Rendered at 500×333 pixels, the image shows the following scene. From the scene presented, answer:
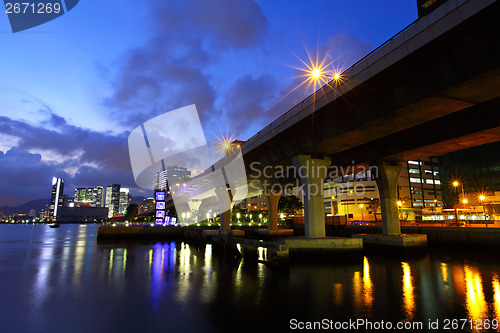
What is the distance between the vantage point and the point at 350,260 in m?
30.1

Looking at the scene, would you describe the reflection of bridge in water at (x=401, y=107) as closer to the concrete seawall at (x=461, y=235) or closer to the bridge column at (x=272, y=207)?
the concrete seawall at (x=461, y=235)

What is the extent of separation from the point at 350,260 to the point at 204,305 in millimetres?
19322

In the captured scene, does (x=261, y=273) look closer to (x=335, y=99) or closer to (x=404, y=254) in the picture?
(x=335, y=99)

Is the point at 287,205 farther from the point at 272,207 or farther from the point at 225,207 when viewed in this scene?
the point at 225,207

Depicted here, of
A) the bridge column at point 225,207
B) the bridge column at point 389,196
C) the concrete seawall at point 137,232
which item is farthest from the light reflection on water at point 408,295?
the concrete seawall at point 137,232

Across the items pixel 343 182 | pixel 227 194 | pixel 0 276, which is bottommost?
pixel 0 276

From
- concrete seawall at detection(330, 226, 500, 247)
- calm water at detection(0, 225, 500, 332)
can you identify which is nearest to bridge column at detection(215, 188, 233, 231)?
concrete seawall at detection(330, 226, 500, 247)

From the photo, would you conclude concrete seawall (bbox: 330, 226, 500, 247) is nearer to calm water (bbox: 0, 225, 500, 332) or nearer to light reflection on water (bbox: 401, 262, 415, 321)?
calm water (bbox: 0, 225, 500, 332)

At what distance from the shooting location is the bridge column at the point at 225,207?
64.9m

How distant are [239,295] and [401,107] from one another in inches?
629

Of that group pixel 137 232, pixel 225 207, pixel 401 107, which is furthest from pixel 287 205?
pixel 401 107

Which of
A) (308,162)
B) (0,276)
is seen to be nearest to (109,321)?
(0,276)

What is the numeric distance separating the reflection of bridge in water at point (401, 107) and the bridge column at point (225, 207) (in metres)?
26.7

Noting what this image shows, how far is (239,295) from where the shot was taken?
1755 cm
